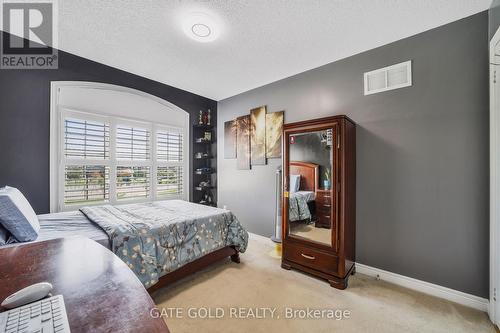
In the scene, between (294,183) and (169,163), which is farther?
(169,163)

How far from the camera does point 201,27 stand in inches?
82.0

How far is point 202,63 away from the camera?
2.81m

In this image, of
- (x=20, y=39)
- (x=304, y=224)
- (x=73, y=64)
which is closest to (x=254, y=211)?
(x=304, y=224)

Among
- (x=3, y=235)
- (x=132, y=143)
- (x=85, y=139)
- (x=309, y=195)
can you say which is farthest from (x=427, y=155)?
(x=85, y=139)

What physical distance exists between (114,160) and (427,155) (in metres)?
3.91

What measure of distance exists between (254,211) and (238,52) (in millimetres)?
2401

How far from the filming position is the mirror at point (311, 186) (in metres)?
2.24

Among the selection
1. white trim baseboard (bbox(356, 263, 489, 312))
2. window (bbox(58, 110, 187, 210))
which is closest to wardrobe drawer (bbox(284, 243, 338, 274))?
white trim baseboard (bbox(356, 263, 489, 312))

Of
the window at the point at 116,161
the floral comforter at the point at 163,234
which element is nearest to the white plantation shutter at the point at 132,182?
the window at the point at 116,161

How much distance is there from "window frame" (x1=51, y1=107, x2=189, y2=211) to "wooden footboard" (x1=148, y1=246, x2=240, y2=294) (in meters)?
1.67

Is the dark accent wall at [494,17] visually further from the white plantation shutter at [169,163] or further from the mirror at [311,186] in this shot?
the white plantation shutter at [169,163]

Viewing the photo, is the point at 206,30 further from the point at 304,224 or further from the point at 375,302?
the point at 375,302

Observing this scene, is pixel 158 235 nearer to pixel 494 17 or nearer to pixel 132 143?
pixel 132 143

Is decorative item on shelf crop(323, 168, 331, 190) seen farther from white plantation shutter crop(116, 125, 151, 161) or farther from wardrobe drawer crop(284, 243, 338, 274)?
white plantation shutter crop(116, 125, 151, 161)
